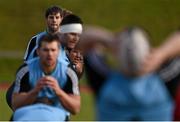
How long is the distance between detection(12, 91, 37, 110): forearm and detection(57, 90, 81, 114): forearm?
23 centimetres

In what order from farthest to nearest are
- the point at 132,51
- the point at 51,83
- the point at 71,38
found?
the point at 71,38, the point at 51,83, the point at 132,51

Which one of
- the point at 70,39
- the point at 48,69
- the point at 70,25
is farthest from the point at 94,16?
the point at 48,69

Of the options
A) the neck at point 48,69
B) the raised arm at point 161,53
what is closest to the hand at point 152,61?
the raised arm at point 161,53

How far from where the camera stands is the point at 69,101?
238 inches

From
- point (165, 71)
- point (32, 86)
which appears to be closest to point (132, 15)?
point (32, 86)

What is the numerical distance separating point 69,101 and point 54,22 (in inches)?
77.9

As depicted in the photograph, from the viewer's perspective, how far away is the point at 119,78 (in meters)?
3.93

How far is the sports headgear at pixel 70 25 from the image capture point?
751cm

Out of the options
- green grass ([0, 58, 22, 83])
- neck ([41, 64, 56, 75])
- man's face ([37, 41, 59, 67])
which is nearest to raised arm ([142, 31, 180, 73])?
man's face ([37, 41, 59, 67])

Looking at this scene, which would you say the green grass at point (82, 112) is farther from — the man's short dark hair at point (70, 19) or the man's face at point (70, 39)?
the man's face at point (70, 39)

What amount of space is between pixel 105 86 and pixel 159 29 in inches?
926

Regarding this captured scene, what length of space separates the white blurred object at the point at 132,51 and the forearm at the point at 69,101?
2.07 metres

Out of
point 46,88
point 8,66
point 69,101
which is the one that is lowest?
point 8,66

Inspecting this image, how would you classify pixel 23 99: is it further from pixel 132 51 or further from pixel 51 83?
pixel 132 51
